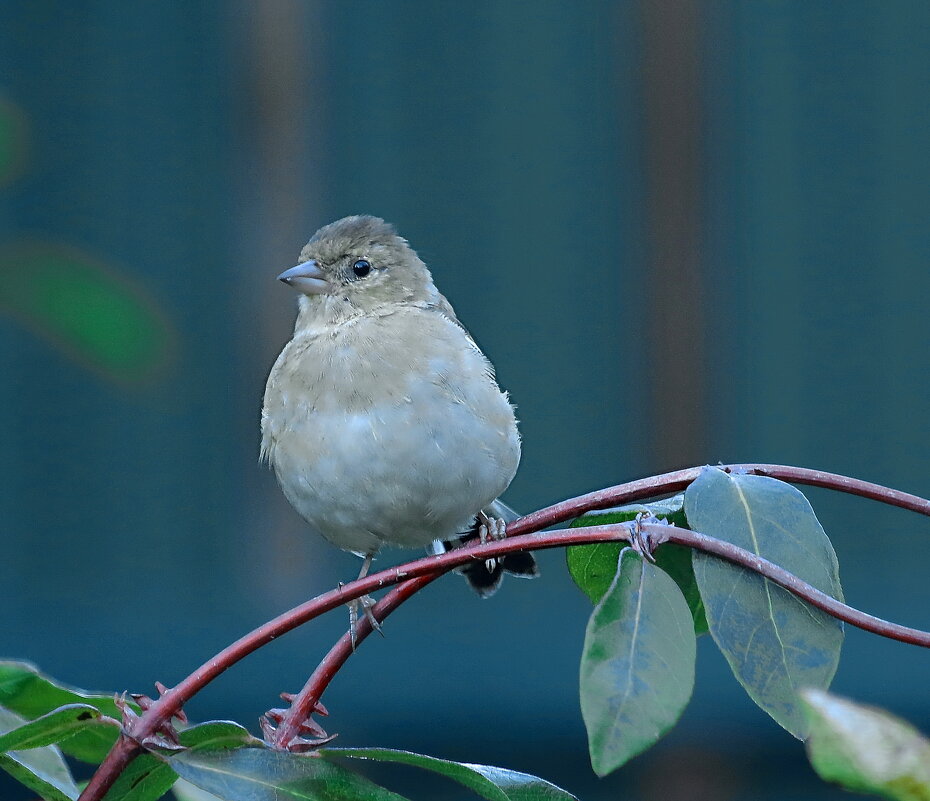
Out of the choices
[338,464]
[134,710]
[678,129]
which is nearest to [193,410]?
[678,129]

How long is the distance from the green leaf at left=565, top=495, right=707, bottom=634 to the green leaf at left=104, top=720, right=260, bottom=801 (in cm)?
35

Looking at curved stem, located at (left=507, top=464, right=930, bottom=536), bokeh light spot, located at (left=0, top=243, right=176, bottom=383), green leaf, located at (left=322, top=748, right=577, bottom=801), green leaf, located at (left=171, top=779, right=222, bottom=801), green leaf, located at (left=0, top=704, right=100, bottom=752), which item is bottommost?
green leaf, located at (left=171, top=779, right=222, bottom=801)

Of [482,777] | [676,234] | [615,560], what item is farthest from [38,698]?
[676,234]

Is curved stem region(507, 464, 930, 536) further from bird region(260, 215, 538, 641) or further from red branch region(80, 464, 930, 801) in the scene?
bird region(260, 215, 538, 641)

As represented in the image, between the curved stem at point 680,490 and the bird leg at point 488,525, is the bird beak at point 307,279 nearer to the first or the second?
the bird leg at point 488,525

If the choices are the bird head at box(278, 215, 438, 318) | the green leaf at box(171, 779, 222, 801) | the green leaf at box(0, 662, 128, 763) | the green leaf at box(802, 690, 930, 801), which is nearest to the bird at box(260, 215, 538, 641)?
the bird head at box(278, 215, 438, 318)

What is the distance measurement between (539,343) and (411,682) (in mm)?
1514

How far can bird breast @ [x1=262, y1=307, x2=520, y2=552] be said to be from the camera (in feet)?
6.70

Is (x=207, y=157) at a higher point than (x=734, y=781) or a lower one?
higher

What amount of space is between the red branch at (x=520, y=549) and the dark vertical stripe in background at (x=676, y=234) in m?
4.36

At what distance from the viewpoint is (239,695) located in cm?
534

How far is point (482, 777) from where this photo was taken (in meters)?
1.16

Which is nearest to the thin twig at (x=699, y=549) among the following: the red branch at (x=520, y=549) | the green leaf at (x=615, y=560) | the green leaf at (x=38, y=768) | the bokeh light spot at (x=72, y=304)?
the red branch at (x=520, y=549)

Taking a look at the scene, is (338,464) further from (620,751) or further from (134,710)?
(620,751)
